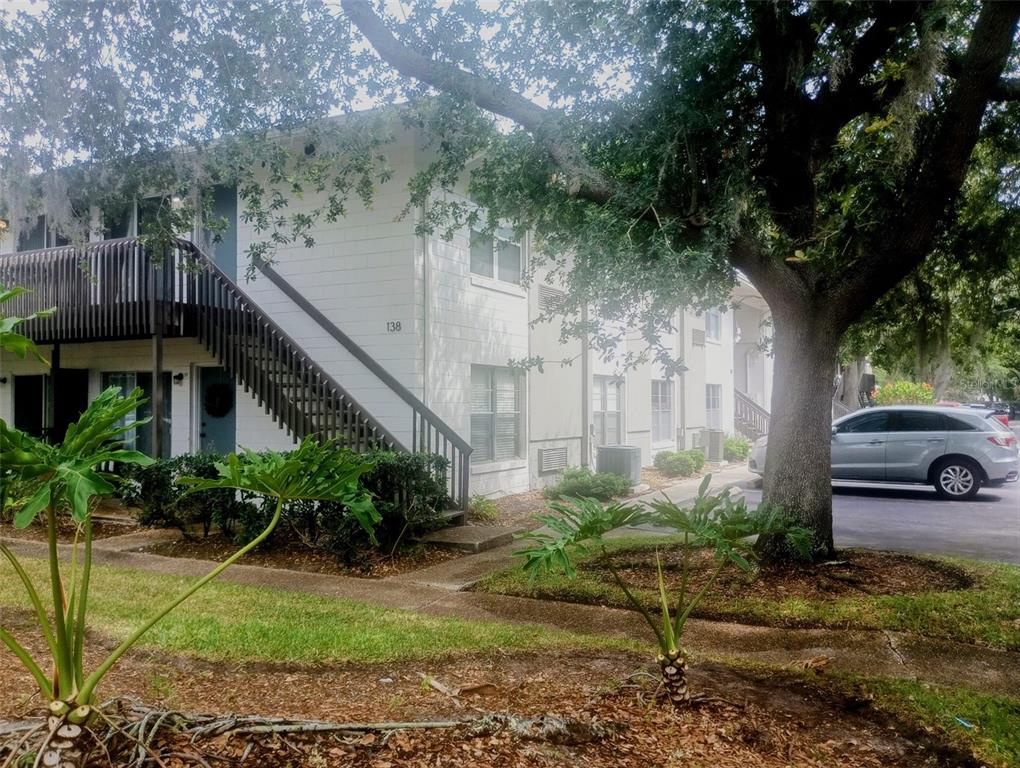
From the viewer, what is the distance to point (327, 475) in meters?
3.37

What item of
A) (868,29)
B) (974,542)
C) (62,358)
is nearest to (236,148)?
(868,29)

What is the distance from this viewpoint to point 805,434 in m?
7.24

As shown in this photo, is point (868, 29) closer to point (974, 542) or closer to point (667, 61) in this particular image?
point (667, 61)

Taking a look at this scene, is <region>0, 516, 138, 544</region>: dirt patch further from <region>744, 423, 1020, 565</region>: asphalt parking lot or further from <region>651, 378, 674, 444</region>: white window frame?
<region>651, 378, 674, 444</region>: white window frame

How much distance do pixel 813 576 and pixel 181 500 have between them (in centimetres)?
735

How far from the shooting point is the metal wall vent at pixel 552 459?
14.3 meters

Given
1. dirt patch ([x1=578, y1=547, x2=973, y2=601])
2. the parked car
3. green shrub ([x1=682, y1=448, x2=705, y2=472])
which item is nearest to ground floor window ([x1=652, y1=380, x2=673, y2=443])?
green shrub ([x1=682, y1=448, x2=705, y2=472])

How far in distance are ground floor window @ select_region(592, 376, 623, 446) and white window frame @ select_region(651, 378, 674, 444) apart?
2238 mm

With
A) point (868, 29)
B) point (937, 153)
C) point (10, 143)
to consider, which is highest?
point (868, 29)

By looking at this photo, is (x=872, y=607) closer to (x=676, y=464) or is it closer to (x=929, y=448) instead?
(x=929, y=448)

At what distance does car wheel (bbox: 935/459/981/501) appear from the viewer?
13609 millimetres

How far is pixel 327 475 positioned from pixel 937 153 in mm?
6197

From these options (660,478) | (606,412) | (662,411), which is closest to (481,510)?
(606,412)

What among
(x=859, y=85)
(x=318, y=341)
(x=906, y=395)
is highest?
(x=859, y=85)
